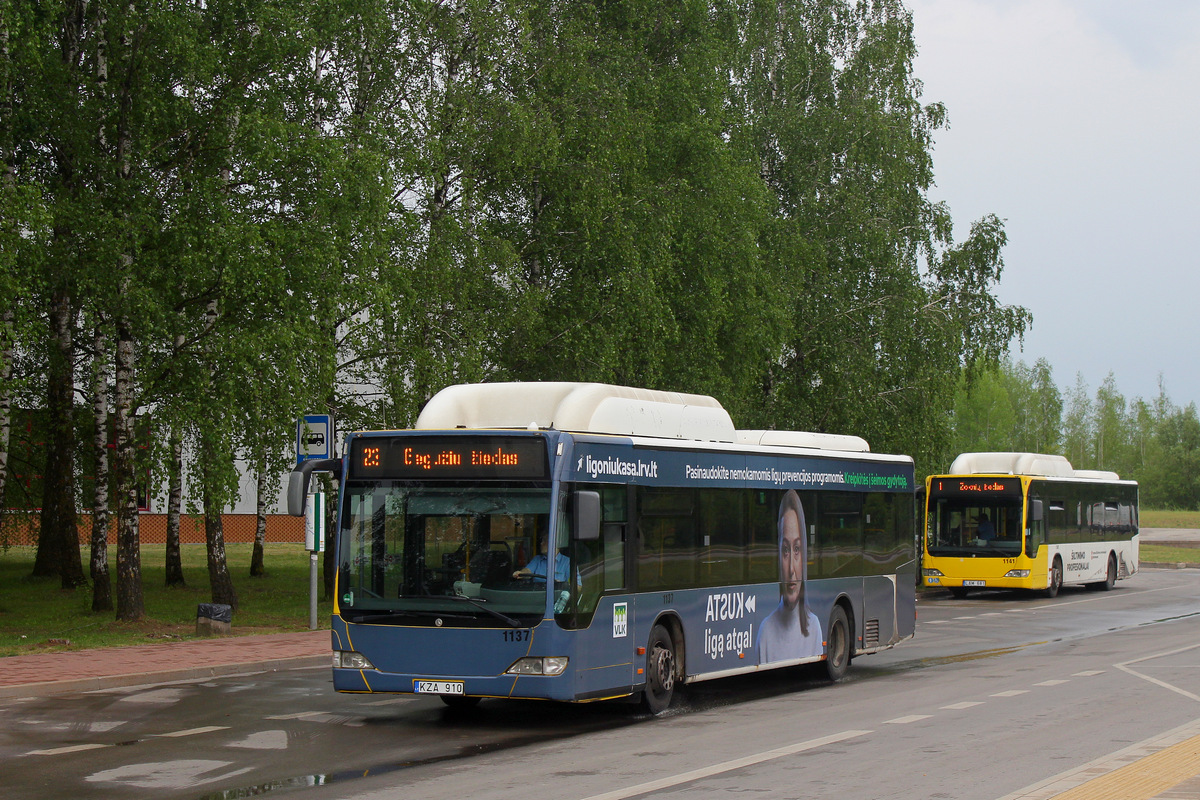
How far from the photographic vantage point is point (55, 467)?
28094 mm

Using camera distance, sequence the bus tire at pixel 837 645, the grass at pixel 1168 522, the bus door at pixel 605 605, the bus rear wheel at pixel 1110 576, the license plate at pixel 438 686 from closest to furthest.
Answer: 1. the license plate at pixel 438 686
2. the bus door at pixel 605 605
3. the bus tire at pixel 837 645
4. the bus rear wheel at pixel 1110 576
5. the grass at pixel 1168 522

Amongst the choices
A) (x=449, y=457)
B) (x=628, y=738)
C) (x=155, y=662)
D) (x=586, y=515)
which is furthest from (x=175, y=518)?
(x=628, y=738)

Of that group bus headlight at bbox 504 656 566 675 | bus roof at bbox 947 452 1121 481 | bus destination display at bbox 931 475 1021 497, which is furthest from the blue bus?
bus roof at bbox 947 452 1121 481

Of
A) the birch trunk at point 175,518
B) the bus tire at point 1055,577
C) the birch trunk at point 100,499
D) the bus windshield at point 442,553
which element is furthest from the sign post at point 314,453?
Result: the bus tire at point 1055,577

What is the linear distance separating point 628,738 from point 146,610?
1629 centimetres

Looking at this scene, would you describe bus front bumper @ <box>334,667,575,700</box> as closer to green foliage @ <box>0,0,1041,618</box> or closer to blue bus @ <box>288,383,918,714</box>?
blue bus @ <box>288,383,918,714</box>

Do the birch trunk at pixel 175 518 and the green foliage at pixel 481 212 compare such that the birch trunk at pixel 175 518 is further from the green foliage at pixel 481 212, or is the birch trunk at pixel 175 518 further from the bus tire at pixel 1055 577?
the bus tire at pixel 1055 577

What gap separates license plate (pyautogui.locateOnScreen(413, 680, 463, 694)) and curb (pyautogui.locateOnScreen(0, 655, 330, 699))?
495 centimetres

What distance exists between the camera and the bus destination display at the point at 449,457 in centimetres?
1177

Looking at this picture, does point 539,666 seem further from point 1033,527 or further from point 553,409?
point 1033,527

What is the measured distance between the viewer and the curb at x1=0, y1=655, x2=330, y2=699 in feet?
46.8

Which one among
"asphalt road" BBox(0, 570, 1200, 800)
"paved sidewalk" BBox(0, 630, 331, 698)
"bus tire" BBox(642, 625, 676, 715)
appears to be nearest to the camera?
"asphalt road" BBox(0, 570, 1200, 800)

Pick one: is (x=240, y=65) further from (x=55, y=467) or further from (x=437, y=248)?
(x=55, y=467)

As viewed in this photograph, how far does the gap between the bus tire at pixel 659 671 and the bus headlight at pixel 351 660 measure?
2.62 meters
